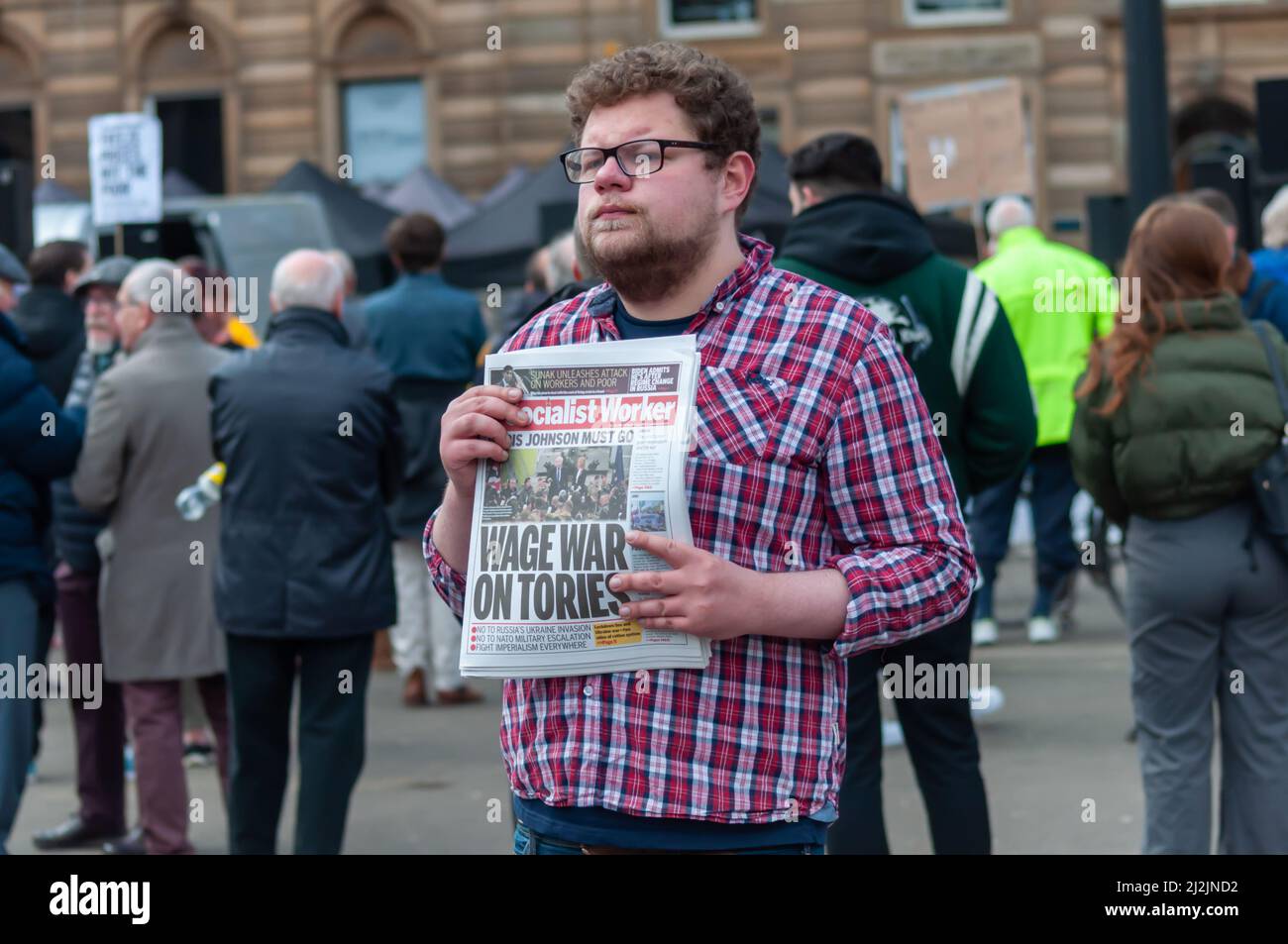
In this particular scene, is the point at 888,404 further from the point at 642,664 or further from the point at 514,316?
the point at 514,316

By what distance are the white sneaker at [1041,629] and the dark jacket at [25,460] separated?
5851 millimetres

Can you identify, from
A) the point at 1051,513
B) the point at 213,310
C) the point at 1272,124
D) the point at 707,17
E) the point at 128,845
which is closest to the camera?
the point at 128,845

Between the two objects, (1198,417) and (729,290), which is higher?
(729,290)

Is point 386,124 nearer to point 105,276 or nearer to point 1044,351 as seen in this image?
Result: point 1044,351

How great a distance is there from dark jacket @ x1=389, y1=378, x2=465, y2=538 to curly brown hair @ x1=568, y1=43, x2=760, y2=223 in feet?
21.1

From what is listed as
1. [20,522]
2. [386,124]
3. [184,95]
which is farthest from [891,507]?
[184,95]

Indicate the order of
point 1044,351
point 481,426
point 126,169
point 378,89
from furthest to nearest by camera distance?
point 378,89, point 126,169, point 1044,351, point 481,426

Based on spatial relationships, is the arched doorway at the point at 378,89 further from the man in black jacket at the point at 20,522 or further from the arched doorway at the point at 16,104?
the man in black jacket at the point at 20,522

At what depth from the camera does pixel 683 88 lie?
2715 mm

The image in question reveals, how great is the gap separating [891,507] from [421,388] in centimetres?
693

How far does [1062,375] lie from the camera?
962 cm

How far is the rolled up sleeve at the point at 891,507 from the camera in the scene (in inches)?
107

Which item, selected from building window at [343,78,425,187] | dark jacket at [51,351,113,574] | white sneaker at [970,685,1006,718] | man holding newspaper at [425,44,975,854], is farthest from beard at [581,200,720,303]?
building window at [343,78,425,187]

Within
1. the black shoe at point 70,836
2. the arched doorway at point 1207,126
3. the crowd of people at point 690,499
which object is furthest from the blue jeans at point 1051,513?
the arched doorway at point 1207,126
